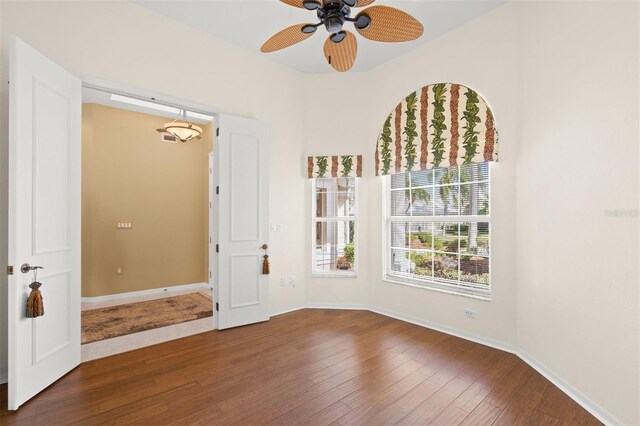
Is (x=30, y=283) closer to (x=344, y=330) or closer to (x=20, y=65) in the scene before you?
(x=20, y=65)

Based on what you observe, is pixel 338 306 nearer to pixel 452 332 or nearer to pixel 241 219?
pixel 452 332

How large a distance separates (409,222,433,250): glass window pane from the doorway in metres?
2.88

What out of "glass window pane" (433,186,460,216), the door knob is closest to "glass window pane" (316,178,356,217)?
"glass window pane" (433,186,460,216)

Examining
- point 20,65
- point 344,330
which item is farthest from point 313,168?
point 20,65

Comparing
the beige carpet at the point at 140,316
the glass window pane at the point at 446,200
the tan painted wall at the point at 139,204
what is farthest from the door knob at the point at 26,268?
the glass window pane at the point at 446,200

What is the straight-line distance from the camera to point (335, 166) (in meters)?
4.47

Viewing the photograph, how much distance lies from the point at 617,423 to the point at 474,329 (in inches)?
54.3

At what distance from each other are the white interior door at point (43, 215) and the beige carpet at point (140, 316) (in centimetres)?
88

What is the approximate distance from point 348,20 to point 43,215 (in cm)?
273

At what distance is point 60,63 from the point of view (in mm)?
2756

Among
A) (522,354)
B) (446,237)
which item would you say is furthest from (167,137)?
(522,354)

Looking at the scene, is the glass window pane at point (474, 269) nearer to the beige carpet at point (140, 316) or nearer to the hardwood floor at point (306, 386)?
the hardwood floor at point (306, 386)

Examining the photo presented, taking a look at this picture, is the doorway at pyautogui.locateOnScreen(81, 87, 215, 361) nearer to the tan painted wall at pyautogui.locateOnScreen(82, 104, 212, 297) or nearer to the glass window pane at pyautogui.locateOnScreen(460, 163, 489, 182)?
the tan painted wall at pyautogui.locateOnScreen(82, 104, 212, 297)

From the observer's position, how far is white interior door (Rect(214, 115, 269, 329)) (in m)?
3.70
